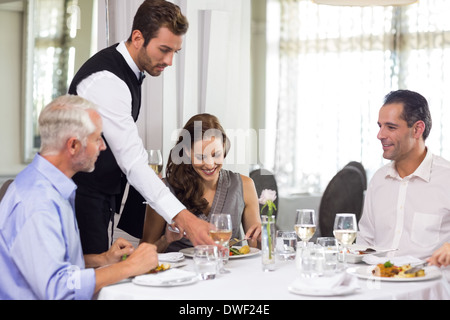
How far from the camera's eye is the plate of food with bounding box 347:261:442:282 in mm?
1773

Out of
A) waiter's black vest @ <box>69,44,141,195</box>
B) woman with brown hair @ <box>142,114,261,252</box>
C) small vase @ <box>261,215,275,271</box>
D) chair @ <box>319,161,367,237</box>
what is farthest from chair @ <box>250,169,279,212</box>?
small vase @ <box>261,215,275,271</box>

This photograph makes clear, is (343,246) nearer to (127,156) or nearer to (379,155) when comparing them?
(127,156)

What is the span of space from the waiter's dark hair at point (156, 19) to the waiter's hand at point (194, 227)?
707 millimetres

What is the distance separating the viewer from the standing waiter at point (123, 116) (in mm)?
2246

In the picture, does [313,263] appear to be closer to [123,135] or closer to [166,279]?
[166,279]

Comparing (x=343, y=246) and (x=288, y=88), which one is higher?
(x=288, y=88)

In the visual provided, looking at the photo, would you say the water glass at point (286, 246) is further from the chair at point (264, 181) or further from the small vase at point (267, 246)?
the chair at point (264, 181)

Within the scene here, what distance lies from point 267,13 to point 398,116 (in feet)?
15.0

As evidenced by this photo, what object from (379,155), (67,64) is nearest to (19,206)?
(67,64)

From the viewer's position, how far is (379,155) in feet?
20.5

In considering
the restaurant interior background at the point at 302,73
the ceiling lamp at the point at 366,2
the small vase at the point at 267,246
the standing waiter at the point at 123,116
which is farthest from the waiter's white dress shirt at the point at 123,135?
the restaurant interior background at the point at 302,73
